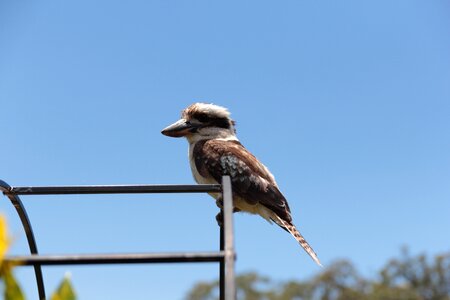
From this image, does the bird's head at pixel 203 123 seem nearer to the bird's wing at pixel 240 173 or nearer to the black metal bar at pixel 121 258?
the bird's wing at pixel 240 173

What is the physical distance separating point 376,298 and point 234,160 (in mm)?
32316

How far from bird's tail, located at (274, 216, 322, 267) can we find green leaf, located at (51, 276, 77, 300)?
2224 mm

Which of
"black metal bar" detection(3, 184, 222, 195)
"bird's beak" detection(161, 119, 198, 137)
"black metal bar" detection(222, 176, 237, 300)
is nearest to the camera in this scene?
"black metal bar" detection(222, 176, 237, 300)

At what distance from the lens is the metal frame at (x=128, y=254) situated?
0.88 metres

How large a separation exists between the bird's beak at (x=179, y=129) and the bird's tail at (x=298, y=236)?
32.3 inches

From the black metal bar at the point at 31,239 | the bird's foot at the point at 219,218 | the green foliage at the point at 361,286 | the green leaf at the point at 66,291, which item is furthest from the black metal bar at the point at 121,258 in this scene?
the green foliage at the point at 361,286

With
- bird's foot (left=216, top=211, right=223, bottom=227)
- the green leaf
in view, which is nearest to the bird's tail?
bird's foot (left=216, top=211, right=223, bottom=227)

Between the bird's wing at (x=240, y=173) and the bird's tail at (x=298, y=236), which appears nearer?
the bird's tail at (x=298, y=236)

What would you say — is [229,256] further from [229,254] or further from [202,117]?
[202,117]

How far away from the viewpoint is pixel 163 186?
1.44 meters

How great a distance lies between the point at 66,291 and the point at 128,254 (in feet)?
0.94

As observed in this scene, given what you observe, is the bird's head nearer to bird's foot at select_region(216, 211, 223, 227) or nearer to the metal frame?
bird's foot at select_region(216, 211, 223, 227)

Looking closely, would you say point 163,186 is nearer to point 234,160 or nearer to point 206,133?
point 234,160

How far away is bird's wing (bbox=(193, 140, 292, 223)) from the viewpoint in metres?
3.25
